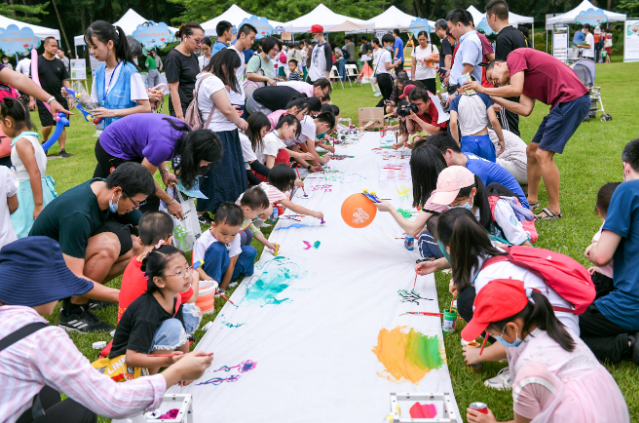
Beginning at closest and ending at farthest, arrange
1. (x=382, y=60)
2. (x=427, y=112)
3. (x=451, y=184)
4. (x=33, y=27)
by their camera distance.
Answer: (x=451, y=184) → (x=427, y=112) → (x=382, y=60) → (x=33, y=27)

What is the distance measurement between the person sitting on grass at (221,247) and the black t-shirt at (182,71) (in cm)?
266

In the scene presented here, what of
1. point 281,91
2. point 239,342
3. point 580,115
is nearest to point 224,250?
point 239,342

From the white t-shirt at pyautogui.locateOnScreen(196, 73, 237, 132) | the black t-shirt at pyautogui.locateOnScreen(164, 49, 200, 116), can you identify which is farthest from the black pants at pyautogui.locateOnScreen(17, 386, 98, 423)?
the black t-shirt at pyautogui.locateOnScreen(164, 49, 200, 116)

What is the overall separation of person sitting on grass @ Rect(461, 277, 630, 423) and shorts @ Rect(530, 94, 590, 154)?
2.77m

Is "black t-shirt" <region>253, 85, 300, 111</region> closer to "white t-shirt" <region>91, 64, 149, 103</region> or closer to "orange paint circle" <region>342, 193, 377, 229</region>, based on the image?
"white t-shirt" <region>91, 64, 149, 103</region>

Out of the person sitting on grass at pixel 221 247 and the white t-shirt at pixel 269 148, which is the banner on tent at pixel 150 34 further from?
the person sitting on grass at pixel 221 247

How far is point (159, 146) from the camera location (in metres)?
3.56

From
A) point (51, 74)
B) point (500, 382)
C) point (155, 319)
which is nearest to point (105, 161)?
point (155, 319)

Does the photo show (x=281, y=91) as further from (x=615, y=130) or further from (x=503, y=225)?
(x=615, y=130)

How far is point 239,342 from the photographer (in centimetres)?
288

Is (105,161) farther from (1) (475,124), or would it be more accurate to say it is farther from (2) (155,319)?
(1) (475,124)

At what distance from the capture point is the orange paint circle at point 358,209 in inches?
149

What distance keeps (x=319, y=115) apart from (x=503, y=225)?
4.00 metres

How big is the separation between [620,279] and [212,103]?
3290 mm
